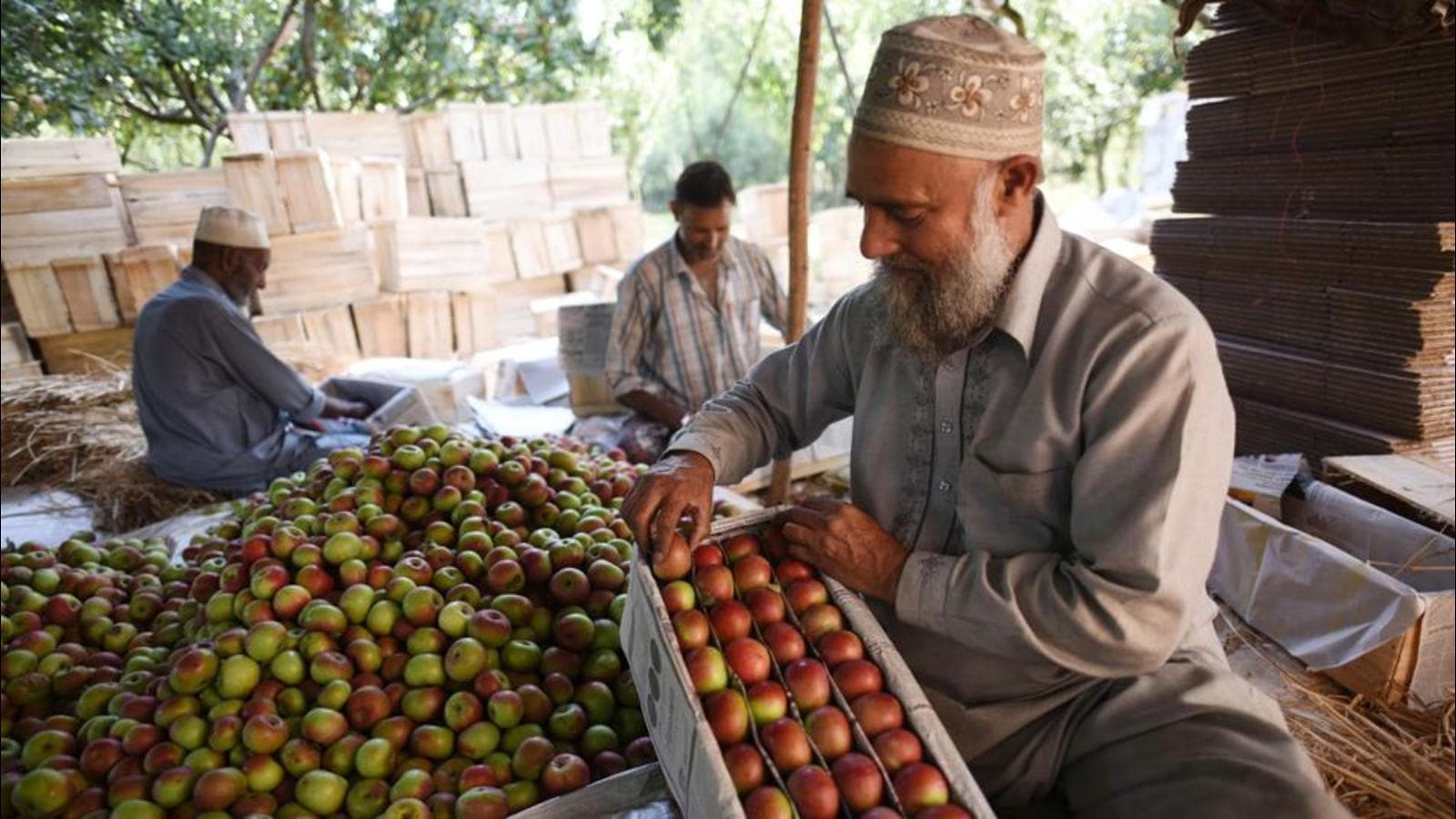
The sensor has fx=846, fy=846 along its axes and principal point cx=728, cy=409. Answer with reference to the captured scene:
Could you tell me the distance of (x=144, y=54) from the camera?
670 cm

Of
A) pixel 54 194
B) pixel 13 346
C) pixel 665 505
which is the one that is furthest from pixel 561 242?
pixel 665 505

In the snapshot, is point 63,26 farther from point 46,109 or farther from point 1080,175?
point 1080,175

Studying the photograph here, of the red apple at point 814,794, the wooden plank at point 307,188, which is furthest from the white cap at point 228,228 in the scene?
the red apple at point 814,794

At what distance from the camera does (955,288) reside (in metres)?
1.51

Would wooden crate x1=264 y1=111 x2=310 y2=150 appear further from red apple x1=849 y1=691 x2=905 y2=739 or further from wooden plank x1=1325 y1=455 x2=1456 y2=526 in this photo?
wooden plank x1=1325 y1=455 x2=1456 y2=526

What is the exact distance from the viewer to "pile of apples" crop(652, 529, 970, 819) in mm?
1208

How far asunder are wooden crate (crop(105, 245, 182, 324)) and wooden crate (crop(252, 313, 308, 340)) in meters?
0.66

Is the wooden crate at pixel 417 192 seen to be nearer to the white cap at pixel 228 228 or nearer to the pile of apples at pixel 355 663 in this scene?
the white cap at pixel 228 228

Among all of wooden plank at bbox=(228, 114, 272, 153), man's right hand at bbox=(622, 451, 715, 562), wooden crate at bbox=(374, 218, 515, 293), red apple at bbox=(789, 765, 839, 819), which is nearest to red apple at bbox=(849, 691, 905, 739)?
red apple at bbox=(789, 765, 839, 819)

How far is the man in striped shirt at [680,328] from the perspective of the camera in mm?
3887

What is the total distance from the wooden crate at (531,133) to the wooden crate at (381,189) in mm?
1332

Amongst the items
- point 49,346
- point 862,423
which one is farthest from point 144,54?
point 862,423

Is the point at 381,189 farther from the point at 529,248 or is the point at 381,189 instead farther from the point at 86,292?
the point at 86,292

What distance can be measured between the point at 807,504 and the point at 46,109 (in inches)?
279
